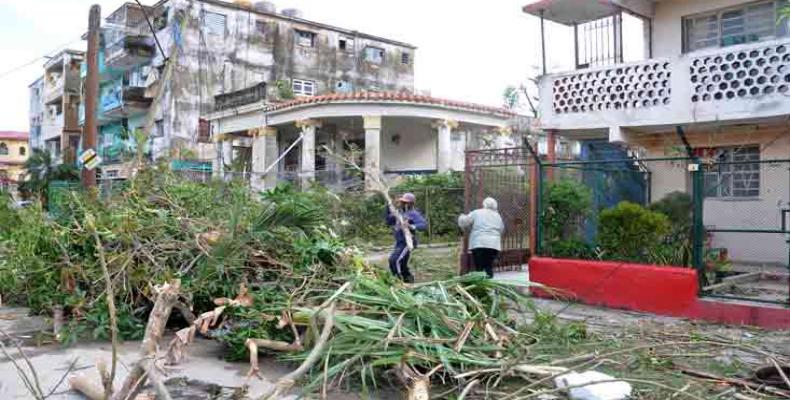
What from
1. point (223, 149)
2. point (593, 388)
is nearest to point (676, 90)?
point (593, 388)

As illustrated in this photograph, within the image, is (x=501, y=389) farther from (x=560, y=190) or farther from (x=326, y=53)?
(x=326, y=53)

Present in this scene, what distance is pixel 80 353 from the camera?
19.4 ft

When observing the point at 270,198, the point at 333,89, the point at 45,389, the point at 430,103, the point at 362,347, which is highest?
the point at 333,89

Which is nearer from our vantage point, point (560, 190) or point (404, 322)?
point (404, 322)

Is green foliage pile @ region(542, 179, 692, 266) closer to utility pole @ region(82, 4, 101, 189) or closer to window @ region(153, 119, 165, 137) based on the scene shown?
utility pole @ region(82, 4, 101, 189)

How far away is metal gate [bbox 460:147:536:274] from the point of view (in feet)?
33.7

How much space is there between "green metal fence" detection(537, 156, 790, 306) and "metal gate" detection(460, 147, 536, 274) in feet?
1.89

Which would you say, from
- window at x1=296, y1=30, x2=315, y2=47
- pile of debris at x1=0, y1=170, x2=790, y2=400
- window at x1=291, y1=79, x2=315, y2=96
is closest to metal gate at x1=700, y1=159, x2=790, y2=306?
pile of debris at x1=0, y1=170, x2=790, y2=400

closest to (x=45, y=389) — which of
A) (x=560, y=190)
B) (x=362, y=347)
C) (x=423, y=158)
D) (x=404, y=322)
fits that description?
(x=362, y=347)

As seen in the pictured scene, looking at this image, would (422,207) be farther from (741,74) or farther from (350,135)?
(741,74)

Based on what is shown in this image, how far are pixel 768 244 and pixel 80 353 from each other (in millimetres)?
10441

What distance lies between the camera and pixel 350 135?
22938 mm

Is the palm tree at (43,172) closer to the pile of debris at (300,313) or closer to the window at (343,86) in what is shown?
the window at (343,86)

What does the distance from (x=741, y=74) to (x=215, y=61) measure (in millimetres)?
23355
